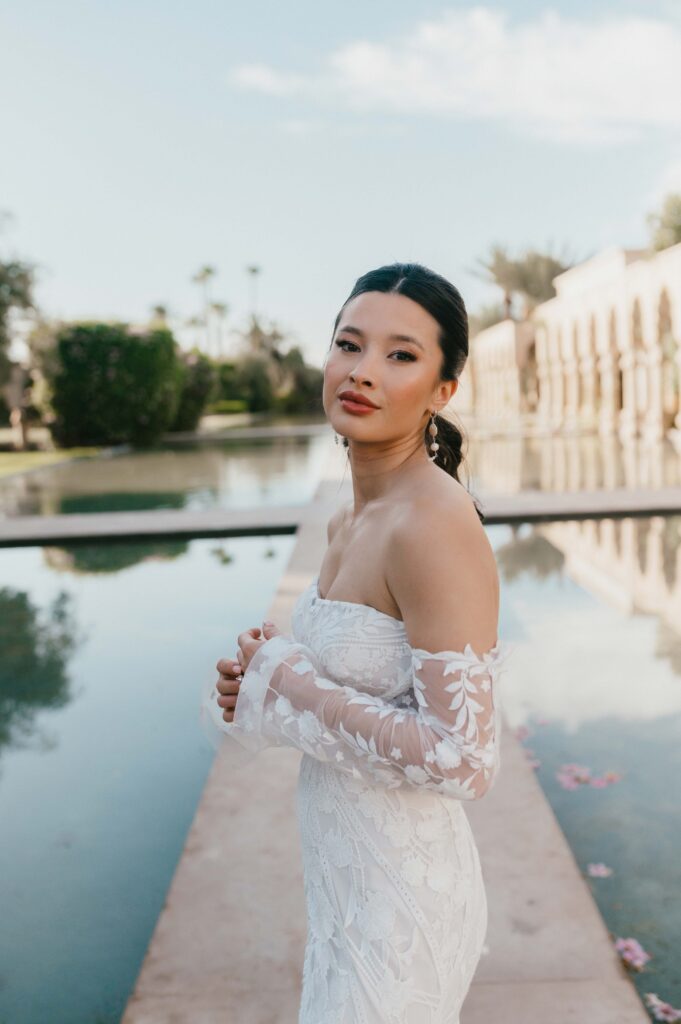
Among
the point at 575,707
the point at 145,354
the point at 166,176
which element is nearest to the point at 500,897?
the point at 575,707

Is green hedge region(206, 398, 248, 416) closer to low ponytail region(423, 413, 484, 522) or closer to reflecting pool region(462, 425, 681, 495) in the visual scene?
reflecting pool region(462, 425, 681, 495)

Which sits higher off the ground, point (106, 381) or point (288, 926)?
point (106, 381)

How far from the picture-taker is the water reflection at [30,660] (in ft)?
16.3

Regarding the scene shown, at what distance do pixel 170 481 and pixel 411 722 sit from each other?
48.0ft

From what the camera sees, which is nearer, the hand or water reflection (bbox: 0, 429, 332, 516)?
the hand

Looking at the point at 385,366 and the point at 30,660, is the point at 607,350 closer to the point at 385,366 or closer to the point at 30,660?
the point at 30,660

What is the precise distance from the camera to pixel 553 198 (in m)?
59.1

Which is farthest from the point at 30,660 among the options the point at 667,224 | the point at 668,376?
the point at 667,224

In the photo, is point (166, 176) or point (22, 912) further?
point (166, 176)

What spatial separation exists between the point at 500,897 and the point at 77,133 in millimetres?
43543

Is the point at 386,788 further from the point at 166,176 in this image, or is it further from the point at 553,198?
the point at 166,176

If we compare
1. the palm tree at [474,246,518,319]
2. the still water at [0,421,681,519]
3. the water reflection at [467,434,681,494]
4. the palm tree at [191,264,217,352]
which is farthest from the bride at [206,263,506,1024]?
the palm tree at [191,264,217,352]

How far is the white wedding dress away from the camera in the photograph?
130 centimetres

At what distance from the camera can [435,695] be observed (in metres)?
1.30
